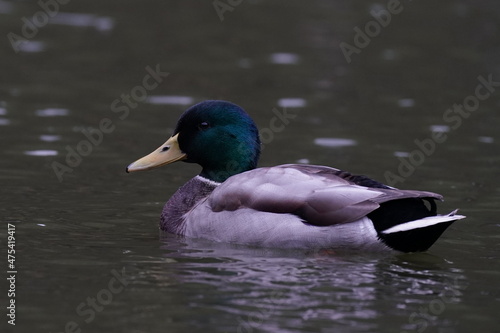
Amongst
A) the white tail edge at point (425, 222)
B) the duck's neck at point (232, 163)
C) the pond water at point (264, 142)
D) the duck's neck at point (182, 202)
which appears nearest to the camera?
the pond water at point (264, 142)

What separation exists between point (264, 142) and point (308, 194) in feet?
15.5

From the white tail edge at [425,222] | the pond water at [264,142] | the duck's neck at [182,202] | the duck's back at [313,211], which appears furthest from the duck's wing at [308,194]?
the duck's neck at [182,202]

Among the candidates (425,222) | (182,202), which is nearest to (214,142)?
(182,202)

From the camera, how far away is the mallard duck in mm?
9383

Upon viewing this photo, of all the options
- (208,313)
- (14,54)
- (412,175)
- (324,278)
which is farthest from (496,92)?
(208,313)

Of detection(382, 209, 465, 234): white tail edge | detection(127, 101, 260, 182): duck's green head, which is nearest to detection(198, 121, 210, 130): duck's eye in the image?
detection(127, 101, 260, 182): duck's green head

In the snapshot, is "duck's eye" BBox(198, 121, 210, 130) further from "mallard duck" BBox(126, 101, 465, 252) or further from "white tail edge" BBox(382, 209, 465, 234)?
"white tail edge" BBox(382, 209, 465, 234)

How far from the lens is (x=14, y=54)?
60.0ft

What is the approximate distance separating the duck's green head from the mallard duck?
0.07ft

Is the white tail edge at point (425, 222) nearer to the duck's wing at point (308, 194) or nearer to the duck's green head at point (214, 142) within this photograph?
the duck's wing at point (308, 194)

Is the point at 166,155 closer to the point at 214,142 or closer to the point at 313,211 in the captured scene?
the point at 214,142

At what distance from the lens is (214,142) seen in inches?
430

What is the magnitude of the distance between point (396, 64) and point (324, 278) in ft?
33.9

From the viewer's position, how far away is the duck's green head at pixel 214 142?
1084 centimetres
